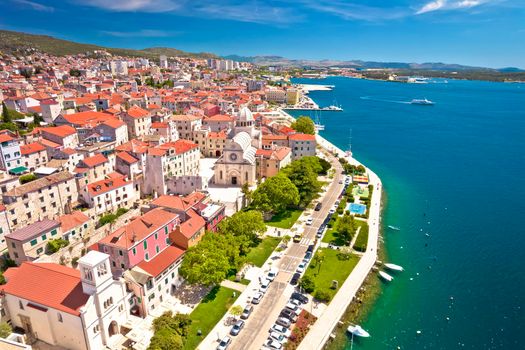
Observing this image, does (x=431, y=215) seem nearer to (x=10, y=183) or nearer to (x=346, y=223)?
(x=346, y=223)

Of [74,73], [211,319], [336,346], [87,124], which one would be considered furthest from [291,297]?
[74,73]

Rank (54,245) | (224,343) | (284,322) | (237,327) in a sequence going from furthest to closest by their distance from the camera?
(54,245)
(284,322)
(237,327)
(224,343)

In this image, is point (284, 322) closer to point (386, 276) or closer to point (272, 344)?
point (272, 344)

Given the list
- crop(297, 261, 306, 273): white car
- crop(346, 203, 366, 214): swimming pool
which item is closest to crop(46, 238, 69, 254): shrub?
crop(297, 261, 306, 273): white car

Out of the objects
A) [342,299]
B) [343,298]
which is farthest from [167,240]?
[343,298]

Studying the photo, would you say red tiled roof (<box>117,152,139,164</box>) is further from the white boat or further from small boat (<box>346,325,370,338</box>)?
the white boat

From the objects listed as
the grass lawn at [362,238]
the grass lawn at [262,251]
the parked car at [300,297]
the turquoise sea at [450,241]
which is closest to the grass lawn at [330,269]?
the parked car at [300,297]

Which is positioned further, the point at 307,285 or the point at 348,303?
the point at 307,285
